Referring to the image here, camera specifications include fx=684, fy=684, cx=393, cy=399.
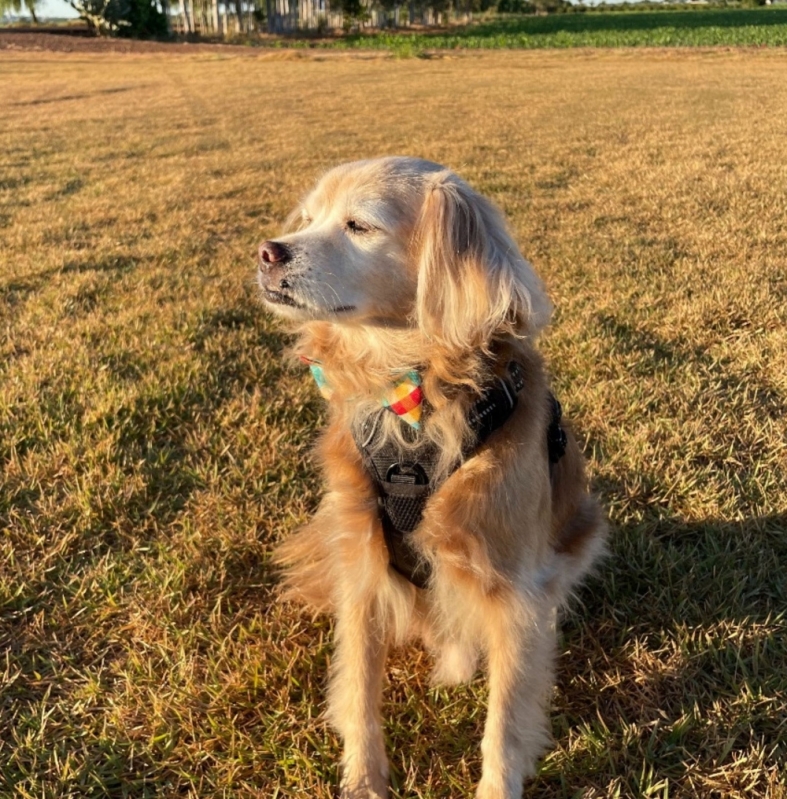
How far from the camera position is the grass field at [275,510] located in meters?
1.88

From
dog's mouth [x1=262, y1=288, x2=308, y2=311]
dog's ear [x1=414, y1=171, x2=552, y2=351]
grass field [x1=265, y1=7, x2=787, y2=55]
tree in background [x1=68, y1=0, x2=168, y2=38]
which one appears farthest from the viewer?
tree in background [x1=68, y1=0, x2=168, y2=38]

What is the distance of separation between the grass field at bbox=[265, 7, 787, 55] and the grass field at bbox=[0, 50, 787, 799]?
1374 inches

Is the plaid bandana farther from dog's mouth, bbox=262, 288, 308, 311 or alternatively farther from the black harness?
dog's mouth, bbox=262, 288, 308, 311

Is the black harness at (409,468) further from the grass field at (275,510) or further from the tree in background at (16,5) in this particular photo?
the tree in background at (16,5)

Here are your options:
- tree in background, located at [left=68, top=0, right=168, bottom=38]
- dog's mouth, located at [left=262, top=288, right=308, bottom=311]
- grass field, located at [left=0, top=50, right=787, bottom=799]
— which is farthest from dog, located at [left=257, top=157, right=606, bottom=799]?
tree in background, located at [left=68, top=0, right=168, bottom=38]

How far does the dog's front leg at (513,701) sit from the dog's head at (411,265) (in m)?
0.76

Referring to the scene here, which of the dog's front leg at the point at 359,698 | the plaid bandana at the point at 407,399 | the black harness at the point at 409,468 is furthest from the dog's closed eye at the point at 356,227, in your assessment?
the dog's front leg at the point at 359,698

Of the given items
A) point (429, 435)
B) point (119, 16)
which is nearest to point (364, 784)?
point (429, 435)

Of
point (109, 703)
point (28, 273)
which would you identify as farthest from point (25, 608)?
point (28, 273)

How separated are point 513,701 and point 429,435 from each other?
73cm

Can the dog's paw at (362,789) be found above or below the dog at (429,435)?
below

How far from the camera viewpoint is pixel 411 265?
1.76 m

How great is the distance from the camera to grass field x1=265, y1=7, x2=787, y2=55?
37.2m

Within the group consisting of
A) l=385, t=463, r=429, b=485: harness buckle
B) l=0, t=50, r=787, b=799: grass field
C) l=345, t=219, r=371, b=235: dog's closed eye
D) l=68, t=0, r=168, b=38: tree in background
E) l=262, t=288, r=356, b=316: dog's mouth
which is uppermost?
l=68, t=0, r=168, b=38: tree in background
